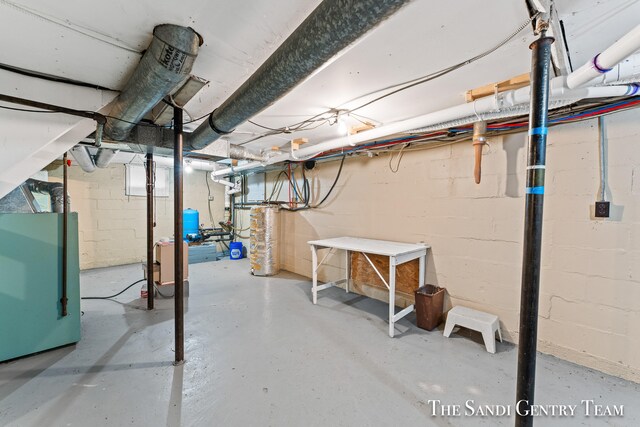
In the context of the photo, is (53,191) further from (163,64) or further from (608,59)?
(608,59)

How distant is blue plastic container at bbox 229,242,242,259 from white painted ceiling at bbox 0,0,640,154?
410cm

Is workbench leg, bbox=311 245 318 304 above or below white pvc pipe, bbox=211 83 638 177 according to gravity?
below

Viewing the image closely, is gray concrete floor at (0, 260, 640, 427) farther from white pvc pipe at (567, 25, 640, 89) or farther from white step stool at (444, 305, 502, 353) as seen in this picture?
white pvc pipe at (567, 25, 640, 89)

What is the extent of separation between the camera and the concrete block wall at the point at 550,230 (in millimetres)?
1763

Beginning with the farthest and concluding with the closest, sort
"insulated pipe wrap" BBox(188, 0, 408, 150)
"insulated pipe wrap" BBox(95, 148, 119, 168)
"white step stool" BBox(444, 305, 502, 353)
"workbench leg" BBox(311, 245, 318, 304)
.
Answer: "insulated pipe wrap" BBox(95, 148, 119, 168) → "workbench leg" BBox(311, 245, 318, 304) → "white step stool" BBox(444, 305, 502, 353) → "insulated pipe wrap" BBox(188, 0, 408, 150)

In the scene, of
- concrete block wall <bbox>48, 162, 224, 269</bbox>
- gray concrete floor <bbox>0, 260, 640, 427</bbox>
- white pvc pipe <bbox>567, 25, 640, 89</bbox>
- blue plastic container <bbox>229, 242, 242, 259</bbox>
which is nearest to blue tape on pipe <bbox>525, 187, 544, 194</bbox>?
white pvc pipe <bbox>567, 25, 640, 89</bbox>

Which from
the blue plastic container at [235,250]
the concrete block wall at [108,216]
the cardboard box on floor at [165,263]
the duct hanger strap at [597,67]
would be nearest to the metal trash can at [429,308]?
the duct hanger strap at [597,67]

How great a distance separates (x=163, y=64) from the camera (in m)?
1.24

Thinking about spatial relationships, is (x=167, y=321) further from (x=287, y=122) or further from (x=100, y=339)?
(x=287, y=122)

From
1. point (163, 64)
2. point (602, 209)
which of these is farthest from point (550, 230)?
point (163, 64)

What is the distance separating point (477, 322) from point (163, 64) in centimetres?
283

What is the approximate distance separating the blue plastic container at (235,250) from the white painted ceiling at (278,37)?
13.4ft

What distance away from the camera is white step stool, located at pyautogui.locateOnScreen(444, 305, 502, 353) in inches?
82.3

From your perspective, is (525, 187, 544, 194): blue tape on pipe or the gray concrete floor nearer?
(525, 187, 544, 194): blue tape on pipe
